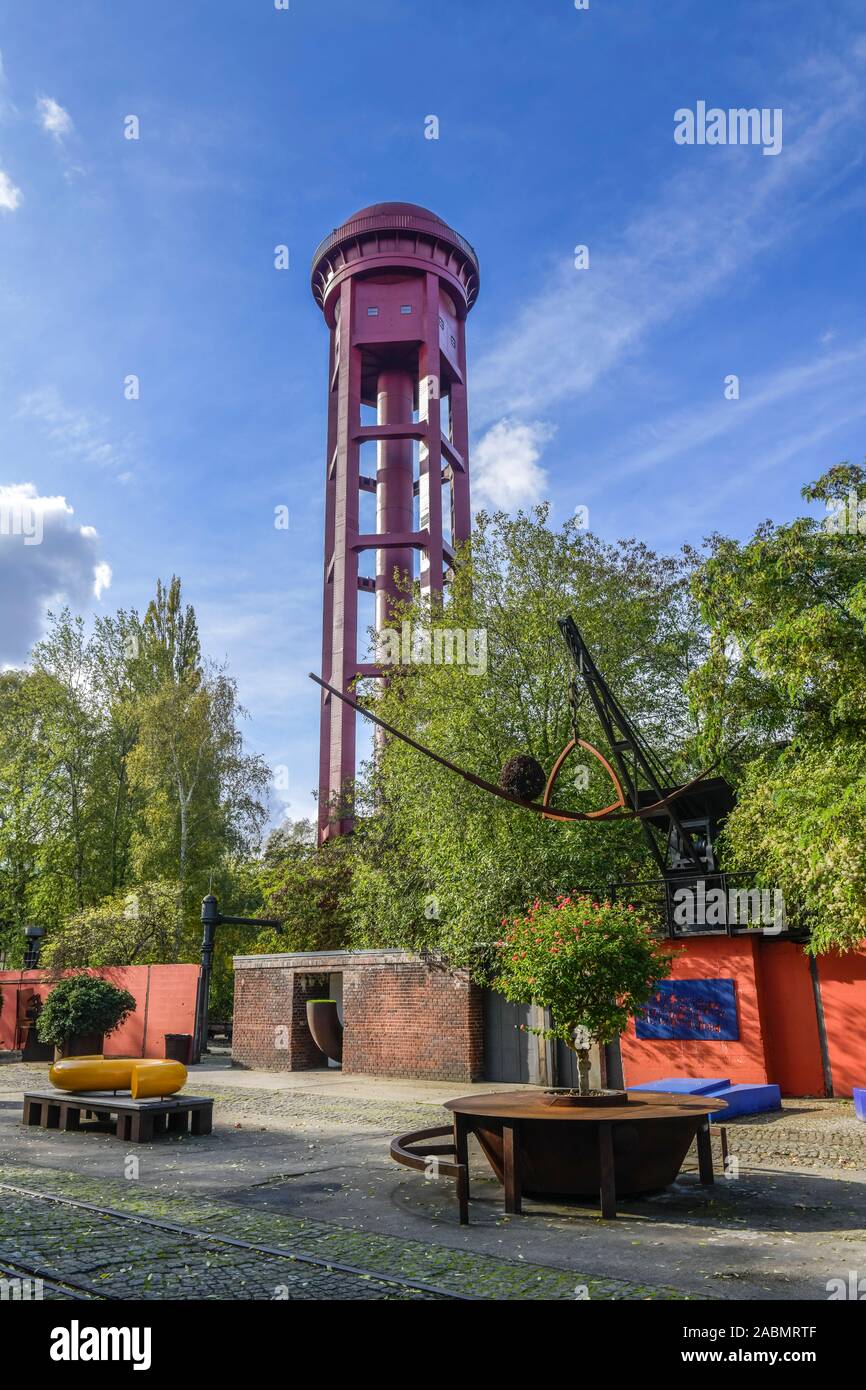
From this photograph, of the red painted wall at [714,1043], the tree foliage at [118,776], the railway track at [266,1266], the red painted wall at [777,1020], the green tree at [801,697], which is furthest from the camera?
the tree foliage at [118,776]

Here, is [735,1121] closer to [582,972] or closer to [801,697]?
[582,972]

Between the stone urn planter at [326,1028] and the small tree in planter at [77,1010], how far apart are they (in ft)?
16.7

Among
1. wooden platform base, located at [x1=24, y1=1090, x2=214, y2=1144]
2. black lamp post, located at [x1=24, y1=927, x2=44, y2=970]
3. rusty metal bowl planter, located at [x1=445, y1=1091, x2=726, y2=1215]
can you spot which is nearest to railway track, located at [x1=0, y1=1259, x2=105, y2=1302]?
rusty metal bowl planter, located at [x1=445, y1=1091, x2=726, y2=1215]

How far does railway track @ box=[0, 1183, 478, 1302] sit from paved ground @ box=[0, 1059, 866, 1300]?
25mm

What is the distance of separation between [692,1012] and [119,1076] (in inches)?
362

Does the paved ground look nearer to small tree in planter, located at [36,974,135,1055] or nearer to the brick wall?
small tree in planter, located at [36,974,135,1055]

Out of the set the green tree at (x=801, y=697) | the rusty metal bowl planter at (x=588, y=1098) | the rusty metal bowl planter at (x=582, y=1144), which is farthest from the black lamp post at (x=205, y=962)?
the rusty metal bowl planter at (x=582, y=1144)

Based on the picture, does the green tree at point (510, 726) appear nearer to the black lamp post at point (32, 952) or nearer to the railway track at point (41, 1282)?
the black lamp post at point (32, 952)

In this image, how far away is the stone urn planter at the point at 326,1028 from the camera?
22.1 meters

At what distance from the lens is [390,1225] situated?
698cm
